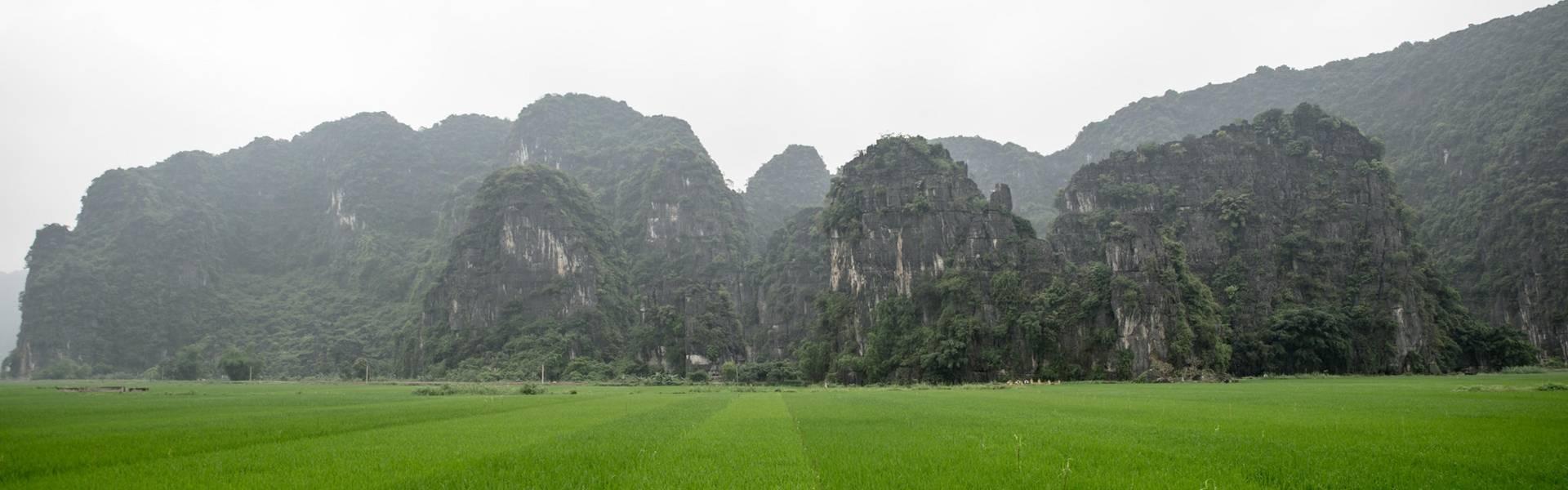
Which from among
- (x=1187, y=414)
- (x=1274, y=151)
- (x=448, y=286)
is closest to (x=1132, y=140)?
(x=1274, y=151)

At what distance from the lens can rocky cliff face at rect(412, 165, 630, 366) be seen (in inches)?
4360

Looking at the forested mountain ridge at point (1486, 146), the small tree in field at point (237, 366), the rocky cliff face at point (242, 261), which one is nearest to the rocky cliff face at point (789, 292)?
the rocky cliff face at point (242, 261)

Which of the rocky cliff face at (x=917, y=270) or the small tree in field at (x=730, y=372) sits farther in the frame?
the small tree in field at (x=730, y=372)

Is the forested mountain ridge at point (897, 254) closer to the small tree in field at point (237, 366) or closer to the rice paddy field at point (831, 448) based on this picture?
the small tree in field at point (237, 366)

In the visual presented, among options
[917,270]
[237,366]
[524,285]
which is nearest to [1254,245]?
[917,270]

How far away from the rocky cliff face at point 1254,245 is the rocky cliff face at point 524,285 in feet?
225

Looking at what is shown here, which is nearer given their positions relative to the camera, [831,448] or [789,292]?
[831,448]

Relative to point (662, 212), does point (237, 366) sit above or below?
below

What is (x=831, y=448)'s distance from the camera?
15.1 meters

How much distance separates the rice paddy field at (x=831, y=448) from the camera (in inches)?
424

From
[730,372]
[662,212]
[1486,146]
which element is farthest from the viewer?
[662,212]

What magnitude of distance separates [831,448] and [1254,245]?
8066 cm

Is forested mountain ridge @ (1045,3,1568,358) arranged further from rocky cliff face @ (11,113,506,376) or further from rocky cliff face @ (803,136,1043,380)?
rocky cliff face @ (11,113,506,376)

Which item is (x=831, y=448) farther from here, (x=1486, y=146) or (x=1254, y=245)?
(x=1486, y=146)
